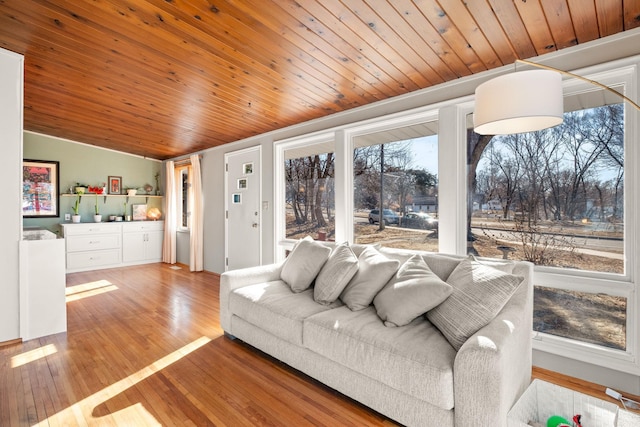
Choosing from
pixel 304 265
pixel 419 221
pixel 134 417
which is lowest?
pixel 134 417

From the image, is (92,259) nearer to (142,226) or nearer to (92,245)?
(92,245)

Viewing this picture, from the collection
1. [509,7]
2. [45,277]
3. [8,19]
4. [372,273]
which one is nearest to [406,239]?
[372,273]

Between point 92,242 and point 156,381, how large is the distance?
481cm

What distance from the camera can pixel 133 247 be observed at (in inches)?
255

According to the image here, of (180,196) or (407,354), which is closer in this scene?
(407,354)

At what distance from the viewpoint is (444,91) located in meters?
2.92

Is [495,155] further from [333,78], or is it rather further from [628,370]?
[628,370]

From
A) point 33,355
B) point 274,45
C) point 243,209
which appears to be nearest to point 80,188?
point 243,209

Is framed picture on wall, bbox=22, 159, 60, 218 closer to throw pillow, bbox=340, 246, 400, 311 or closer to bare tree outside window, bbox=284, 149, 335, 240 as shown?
bare tree outside window, bbox=284, 149, 335, 240

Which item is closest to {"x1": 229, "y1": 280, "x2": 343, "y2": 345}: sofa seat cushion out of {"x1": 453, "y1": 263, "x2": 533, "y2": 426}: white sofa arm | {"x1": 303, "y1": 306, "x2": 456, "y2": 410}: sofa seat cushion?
{"x1": 303, "y1": 306, "x2": 456, "y2": 410}: sofa seat cushion

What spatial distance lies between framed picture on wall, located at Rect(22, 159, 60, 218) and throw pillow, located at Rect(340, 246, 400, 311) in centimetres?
586

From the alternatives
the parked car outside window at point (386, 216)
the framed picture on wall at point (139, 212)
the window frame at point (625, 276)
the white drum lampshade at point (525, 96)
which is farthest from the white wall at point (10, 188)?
the window frame at point (625, 276)

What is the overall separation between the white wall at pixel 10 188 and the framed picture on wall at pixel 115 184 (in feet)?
12.8

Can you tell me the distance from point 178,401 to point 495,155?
2.85 meters
